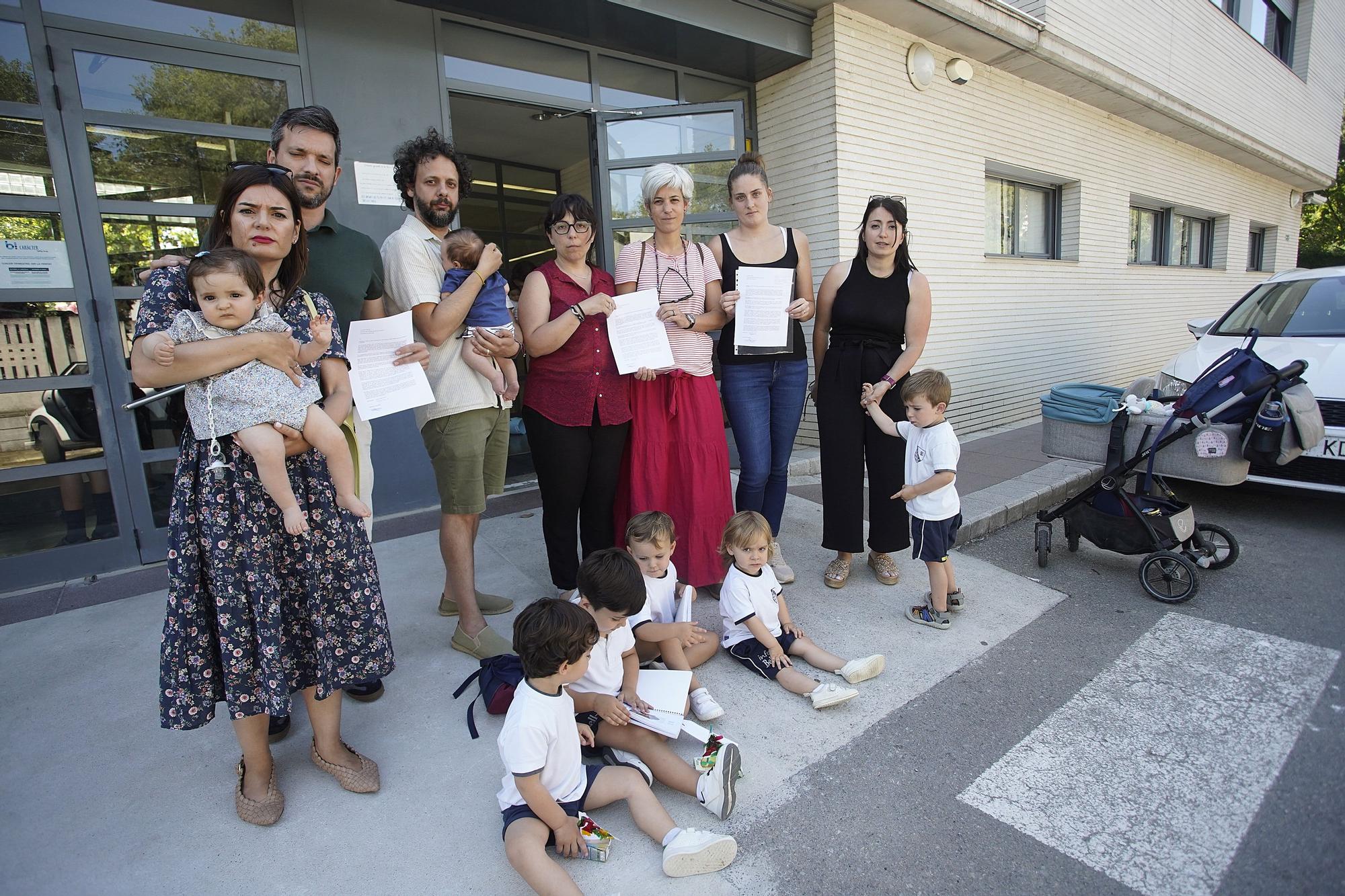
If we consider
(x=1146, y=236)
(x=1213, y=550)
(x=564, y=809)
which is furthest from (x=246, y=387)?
(x=1146, y=236)

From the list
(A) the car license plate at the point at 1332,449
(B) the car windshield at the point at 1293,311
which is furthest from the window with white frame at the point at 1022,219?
(A) the car license plate at the point at 1332,449

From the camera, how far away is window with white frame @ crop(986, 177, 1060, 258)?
28.1 ft

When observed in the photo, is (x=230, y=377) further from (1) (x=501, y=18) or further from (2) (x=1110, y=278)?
(2) (x=1110, y=278)

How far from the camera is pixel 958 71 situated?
23.7 feet

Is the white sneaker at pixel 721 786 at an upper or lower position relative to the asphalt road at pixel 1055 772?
upper

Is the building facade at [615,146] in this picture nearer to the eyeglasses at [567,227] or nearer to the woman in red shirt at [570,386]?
the woman in red shirt at [570,386]

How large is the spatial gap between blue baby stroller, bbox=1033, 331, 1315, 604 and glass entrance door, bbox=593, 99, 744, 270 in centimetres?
343

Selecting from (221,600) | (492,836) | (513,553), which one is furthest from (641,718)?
(513,553)

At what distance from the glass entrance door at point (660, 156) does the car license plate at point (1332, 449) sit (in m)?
4.63

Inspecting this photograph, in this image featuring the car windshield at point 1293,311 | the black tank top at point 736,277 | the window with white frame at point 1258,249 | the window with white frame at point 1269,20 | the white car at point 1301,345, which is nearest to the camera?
the black tank top at point 736,277

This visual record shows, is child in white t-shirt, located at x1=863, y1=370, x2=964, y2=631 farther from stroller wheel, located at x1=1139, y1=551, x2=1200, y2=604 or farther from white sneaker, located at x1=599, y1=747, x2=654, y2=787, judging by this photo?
white sneaker, located at x1=599, y1=747, x2=654, y2=787

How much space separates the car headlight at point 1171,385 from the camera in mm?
4801

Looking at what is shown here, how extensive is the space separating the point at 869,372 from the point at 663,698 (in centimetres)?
213

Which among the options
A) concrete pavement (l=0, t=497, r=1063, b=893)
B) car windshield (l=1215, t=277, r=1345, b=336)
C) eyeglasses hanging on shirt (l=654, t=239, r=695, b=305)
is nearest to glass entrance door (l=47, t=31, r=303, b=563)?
concrete pavement (l=0, t=497, r=1063, b=893)
